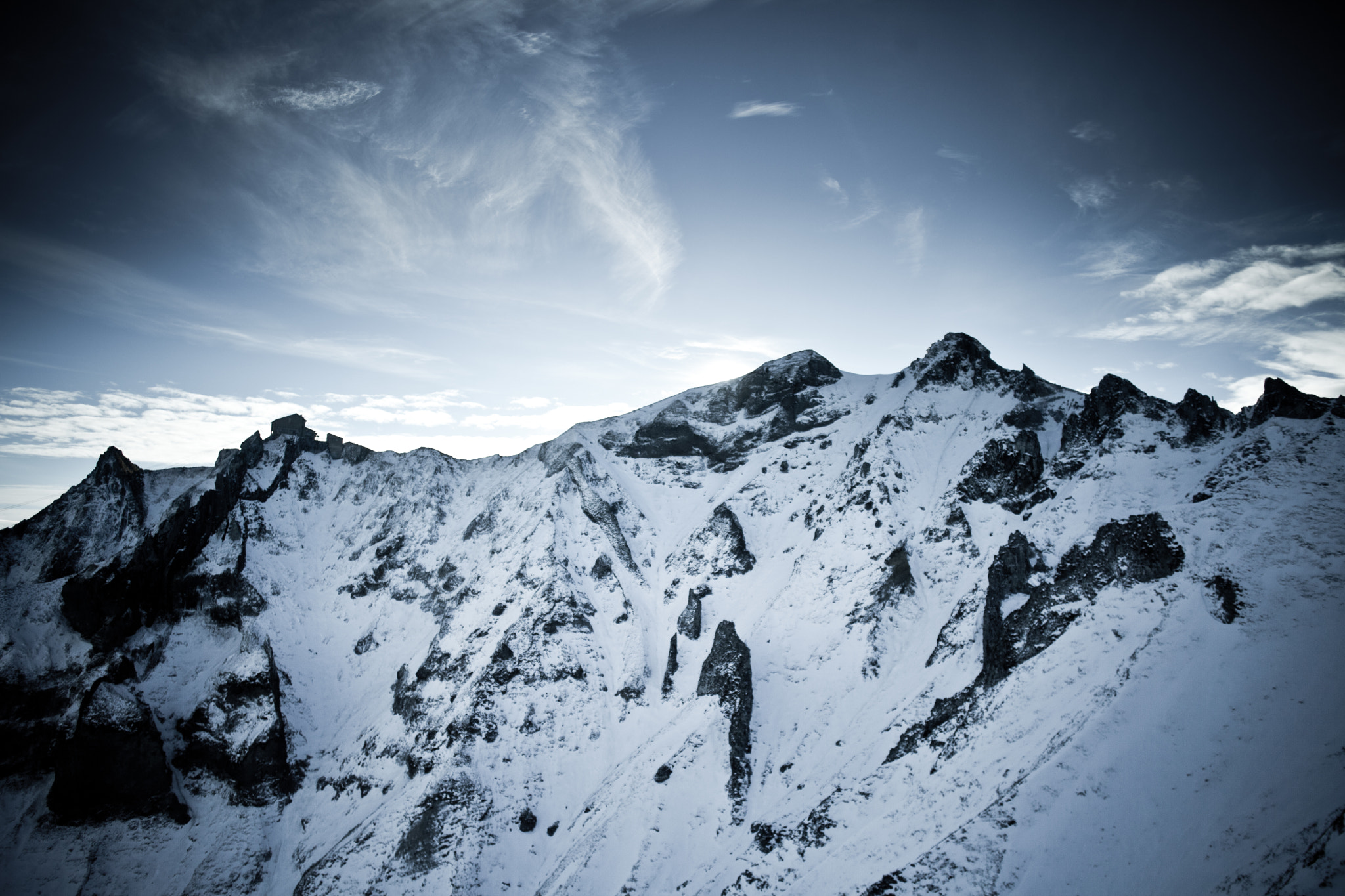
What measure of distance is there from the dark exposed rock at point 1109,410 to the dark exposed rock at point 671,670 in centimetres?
5393

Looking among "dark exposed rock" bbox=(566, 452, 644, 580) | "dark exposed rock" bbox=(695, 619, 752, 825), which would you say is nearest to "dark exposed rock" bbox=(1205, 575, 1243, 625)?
"dark exposed rock" bbox=(695, 619, 752, 825)

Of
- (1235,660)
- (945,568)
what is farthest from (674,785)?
(1235,660)

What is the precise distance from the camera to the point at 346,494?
11044 cm

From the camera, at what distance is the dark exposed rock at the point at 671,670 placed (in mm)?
66688

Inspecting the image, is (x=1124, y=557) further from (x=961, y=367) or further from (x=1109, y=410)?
(x=961, y=367)

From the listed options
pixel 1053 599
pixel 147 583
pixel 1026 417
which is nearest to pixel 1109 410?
pixel 1026 417

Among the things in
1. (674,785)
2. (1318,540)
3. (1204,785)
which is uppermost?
(1318,540)

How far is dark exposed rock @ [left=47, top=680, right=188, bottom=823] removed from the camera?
61.1 metres

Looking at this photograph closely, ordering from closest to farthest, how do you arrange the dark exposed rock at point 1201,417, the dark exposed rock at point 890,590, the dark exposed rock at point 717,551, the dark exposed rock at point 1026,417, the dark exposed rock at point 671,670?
the dark exposed rock at point 1201,417
the dark exposed rock at point 890,590
the dark exposed rock at point 671,670
the dark exposed rock at point 1026,417
the dark exposed rock at point 717,551

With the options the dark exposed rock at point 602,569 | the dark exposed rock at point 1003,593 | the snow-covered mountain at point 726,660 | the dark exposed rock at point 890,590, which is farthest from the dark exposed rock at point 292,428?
the dark exposed rock at point 1003,593

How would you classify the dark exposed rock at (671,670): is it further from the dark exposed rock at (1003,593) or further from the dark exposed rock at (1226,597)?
the dark exposed rock at (1226,597)

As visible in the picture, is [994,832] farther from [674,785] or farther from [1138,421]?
[1138,421]

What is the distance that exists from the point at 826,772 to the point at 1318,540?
40.3 m

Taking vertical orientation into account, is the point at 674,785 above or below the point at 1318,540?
below
